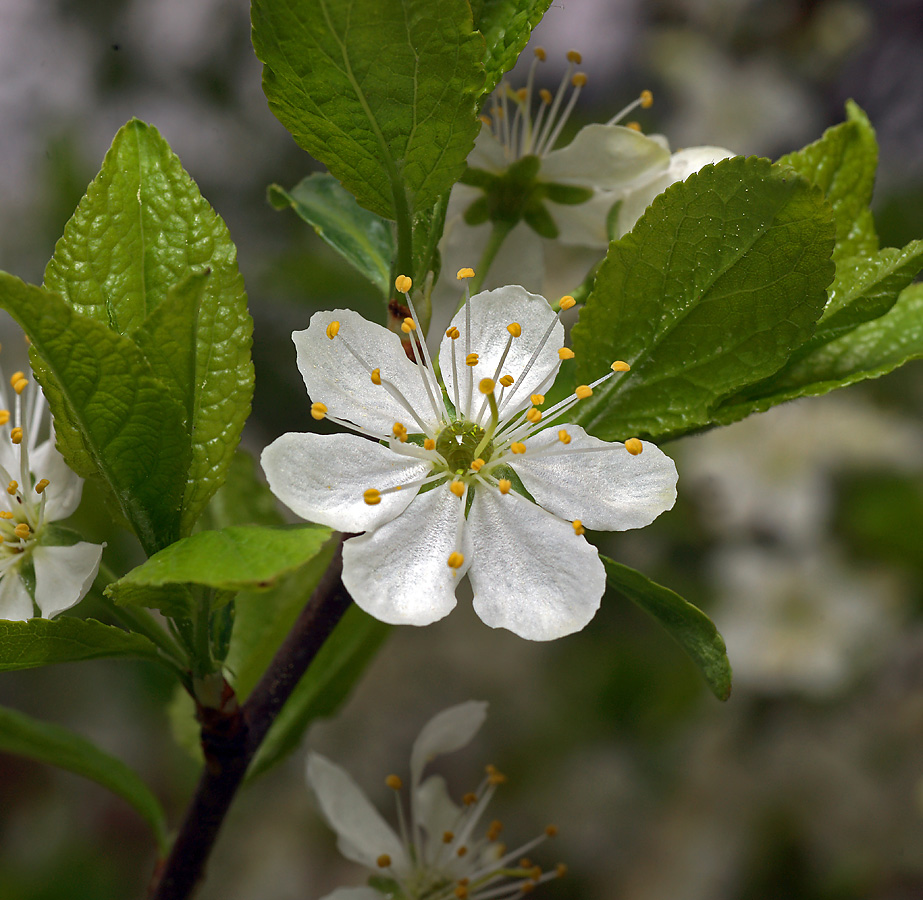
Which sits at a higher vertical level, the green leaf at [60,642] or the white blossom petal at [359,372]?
the white blossom petal at [359,372]

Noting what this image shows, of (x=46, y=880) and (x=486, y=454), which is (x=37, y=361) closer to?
(x=486, y=454)

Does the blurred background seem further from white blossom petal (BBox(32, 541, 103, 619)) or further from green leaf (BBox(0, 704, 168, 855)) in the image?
white blossom petal (BBox(32, 541, 103, 619))

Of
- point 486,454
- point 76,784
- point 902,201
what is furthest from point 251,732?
point 76,784

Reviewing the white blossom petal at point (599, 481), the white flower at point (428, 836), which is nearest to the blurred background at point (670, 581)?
the white flower at point (428, 836)

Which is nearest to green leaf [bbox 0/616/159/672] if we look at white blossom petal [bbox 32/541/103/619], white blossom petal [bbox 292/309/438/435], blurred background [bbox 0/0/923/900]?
white blossom petal [bbox 32/541/103/619]

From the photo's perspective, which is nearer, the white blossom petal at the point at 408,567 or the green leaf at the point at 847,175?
the white blossom petal at the point at 408,567

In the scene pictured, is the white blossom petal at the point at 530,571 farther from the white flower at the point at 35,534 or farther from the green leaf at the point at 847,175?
the green leaf at the point at 847,175

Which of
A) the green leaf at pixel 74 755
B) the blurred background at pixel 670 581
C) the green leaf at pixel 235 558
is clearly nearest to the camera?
the green leaf at pixel 235 558
